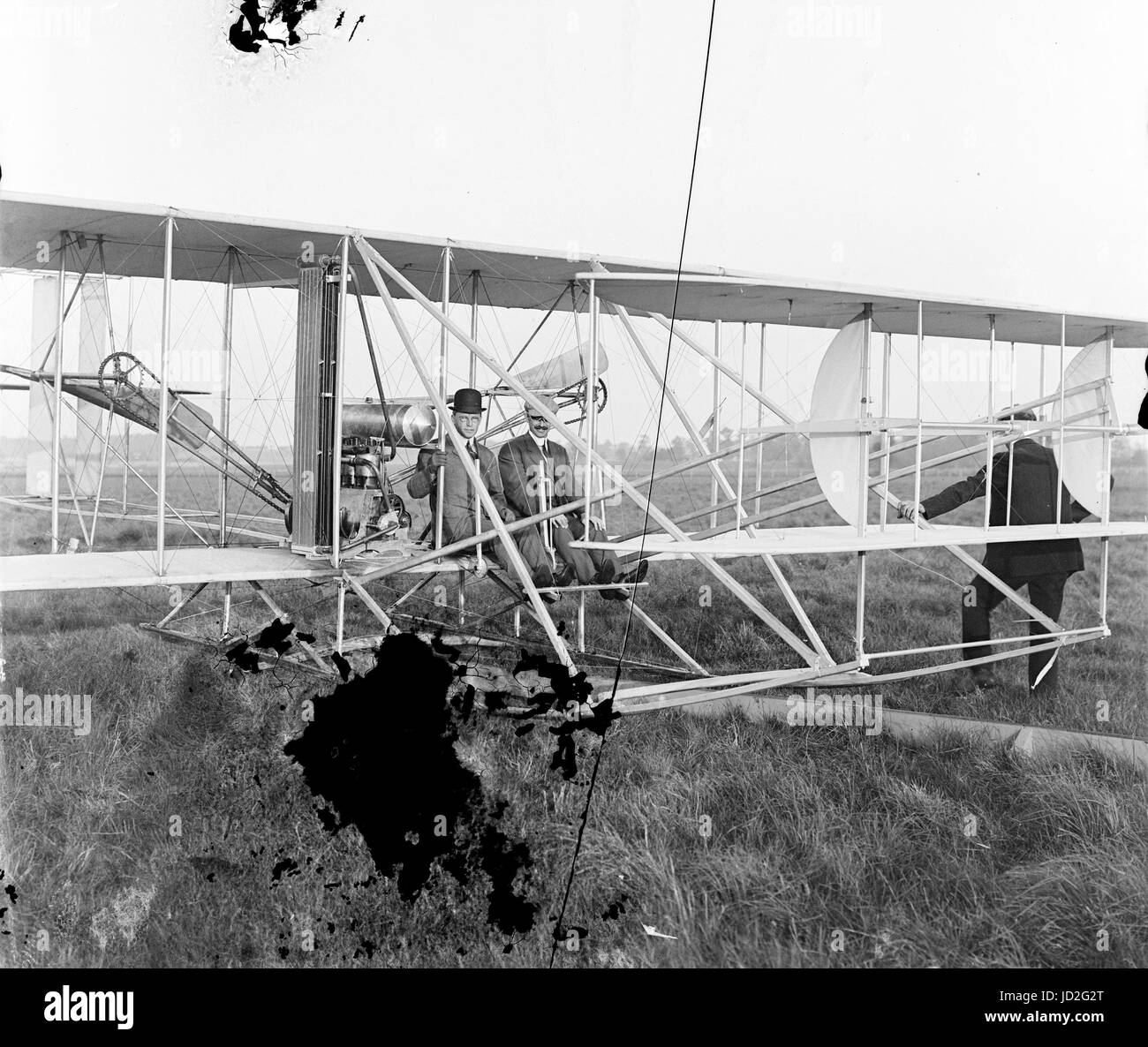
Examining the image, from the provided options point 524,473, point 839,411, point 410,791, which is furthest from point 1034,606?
point 410,791

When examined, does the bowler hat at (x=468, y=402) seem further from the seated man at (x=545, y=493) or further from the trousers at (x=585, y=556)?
the trousers at (x=585, y=556)

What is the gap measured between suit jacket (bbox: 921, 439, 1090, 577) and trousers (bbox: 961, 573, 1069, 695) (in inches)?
3.8

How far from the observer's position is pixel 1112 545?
20.3 meters

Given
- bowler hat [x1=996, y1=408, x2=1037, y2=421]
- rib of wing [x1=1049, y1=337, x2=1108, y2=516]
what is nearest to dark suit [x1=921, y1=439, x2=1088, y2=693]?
rib of wing [x1=1049, y1=337, x2=1108, y2=516]

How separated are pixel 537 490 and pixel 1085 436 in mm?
4456

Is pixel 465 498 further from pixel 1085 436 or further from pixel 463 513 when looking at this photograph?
pixel 1085 436

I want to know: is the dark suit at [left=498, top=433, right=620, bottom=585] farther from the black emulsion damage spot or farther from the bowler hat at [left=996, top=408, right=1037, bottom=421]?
the bowler hat at [left=996, top=408, right=1037, bottom=421]

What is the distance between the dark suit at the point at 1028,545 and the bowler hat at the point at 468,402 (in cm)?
371

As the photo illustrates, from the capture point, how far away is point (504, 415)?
24.0 feet

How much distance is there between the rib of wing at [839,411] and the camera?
18.5ft

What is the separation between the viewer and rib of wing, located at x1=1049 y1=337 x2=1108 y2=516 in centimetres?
766

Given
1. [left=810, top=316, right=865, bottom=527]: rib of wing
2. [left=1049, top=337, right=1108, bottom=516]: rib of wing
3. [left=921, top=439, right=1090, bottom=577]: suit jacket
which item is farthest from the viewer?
[left=921, top=439, right=1090, bottom=577]: suit jacket

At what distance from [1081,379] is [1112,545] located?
14565 millimetres

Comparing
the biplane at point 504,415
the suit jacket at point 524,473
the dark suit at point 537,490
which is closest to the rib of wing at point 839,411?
the biplane at point 504,415
